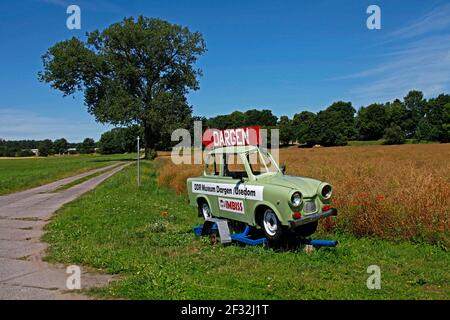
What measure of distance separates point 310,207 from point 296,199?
42 centimetres

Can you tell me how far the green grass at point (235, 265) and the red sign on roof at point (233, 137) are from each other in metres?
2.04

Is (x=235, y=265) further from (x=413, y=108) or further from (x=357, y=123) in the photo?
(x=413, y=108)

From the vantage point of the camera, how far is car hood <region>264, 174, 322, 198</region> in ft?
22.6

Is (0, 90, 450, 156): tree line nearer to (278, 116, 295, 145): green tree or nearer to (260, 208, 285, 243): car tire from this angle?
(278, 116, 295, 145): green tree

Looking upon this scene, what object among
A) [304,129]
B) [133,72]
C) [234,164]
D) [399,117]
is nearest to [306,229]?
[234,164]

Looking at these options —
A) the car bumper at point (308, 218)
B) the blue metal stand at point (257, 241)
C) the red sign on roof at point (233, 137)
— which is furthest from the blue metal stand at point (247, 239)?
the red sign on roof at point (233, 137)

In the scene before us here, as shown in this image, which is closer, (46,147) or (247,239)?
(247,239)

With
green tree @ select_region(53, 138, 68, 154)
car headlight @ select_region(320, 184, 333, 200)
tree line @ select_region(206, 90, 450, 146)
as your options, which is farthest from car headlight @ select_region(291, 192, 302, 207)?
green tree @ select_region(53, 138, 68, 154)

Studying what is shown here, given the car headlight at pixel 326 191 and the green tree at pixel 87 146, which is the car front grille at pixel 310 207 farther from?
the green tree at pixel 87 146

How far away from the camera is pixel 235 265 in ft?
21.6

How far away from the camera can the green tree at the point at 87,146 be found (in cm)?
15075

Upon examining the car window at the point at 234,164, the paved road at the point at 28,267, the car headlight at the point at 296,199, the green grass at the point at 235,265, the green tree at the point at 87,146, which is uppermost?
the green tree at the point at 87,146

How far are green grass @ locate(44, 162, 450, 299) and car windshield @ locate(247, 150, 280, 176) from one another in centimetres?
160
